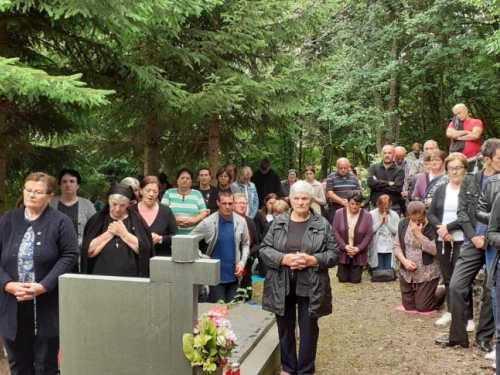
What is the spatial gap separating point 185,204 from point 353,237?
3259 millimetres

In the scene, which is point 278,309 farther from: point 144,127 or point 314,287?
point 144,127

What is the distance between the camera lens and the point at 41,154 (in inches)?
285

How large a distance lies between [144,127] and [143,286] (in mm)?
7449

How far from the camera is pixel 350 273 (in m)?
9.15

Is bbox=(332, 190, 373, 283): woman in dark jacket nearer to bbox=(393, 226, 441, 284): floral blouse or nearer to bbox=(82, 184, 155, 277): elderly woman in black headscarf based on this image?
bbox=(393, 226, 441, 284): floral blouse

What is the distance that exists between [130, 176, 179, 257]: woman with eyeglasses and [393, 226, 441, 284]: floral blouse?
347cm

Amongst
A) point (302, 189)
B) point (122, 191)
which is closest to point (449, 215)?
point (302, 189)

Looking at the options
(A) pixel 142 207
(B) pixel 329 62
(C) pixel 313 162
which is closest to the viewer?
(A) pixel 142 207

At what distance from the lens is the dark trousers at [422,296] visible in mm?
7234

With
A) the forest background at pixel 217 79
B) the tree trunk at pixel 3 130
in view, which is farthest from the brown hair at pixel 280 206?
the tree trunk at pixel 3 130

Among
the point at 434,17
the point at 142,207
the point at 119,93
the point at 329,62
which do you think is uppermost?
the point at 434,17

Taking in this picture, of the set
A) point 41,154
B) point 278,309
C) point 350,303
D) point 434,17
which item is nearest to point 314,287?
point 278,309

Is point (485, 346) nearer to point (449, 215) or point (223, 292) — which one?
point (449, 215)

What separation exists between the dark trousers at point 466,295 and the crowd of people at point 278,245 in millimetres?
11
